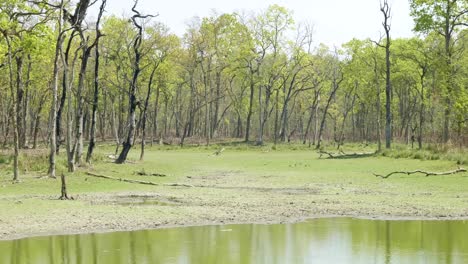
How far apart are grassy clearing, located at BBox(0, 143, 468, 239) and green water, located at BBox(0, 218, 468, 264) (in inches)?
46.4

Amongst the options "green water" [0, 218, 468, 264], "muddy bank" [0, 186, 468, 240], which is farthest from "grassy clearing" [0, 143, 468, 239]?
"green water" [0, 218, 468, 264]

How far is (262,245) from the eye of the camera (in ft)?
44.5

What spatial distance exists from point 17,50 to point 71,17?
3.70 meters

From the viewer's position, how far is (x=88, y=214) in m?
16.7

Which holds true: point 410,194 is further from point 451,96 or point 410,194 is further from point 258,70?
point 258,70

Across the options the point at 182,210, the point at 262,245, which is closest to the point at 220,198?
the point at 182,210

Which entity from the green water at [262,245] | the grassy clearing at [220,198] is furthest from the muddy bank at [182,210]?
the green water at [262,245]

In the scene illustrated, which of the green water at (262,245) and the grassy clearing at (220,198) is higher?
the grassy clearing at (220,198)

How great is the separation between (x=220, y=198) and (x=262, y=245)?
24.3ft

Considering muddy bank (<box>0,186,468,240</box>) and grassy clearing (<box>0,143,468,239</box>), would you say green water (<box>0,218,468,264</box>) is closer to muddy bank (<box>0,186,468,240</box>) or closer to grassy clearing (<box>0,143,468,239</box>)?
muddy bank (<box>0,186,468,240</box>)

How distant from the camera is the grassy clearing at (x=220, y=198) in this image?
16.4m

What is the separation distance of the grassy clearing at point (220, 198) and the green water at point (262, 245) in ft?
3.87

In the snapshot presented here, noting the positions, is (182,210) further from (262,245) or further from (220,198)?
(262,245)

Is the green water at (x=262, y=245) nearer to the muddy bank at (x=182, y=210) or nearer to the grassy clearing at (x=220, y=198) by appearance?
the muddy bank at (x=182, y=210)
